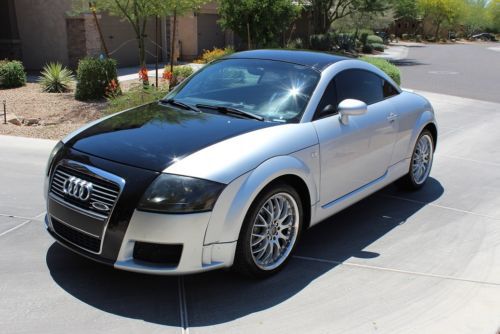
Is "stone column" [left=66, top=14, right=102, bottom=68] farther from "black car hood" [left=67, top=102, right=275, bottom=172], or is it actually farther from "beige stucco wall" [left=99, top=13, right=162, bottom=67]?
"black car hood" [left=67, top=102, right=275, bottom=172]

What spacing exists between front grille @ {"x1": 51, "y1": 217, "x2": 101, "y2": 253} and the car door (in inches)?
73.9

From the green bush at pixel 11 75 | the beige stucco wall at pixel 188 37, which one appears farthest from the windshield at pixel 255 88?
the beige stucco wall at pixel 188 37

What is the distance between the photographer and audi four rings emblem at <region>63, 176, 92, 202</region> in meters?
3.64

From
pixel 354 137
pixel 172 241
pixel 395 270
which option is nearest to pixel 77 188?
pixel 172 241

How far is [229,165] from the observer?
11.9ft

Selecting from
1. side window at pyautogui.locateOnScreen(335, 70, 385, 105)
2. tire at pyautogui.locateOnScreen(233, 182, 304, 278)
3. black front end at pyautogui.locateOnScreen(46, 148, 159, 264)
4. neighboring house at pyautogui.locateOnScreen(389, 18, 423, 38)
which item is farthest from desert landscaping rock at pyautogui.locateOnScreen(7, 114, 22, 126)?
neighboring house at pyautogui.locateOnScreen(389, 18, 423, 38)

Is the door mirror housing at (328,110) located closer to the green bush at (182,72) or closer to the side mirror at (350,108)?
the side mirror at (350,108)

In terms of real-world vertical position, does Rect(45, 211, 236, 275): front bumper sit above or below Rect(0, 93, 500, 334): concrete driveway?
above

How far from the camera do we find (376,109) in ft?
17.4

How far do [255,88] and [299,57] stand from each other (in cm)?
64

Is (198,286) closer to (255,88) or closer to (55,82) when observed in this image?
(255,88)

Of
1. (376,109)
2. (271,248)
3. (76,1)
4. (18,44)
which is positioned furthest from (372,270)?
(18,44)

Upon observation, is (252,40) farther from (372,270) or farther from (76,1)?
(372,270)

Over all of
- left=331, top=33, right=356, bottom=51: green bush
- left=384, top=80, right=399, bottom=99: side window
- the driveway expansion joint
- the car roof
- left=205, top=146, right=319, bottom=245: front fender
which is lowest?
the driveway expansion joint
